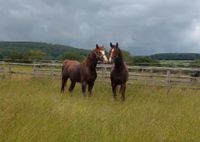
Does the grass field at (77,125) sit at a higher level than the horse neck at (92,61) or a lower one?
lower

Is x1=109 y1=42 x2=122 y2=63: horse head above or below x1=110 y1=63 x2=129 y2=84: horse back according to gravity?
above

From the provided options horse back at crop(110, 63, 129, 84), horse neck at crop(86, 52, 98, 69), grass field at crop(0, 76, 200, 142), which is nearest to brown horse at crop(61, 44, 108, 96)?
horse neck at crop(86, 52, 98, 69)

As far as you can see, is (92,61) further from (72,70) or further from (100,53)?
(72,70)

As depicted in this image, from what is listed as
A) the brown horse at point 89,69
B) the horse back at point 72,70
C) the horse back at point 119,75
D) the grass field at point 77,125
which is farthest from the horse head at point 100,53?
the grass field at point 77,125

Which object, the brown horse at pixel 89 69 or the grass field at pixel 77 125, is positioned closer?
the grass field at pixel 77 125

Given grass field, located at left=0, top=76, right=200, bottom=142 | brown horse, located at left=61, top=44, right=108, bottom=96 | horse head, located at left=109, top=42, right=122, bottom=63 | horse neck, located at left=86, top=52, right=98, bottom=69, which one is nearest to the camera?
grass field, located at left=0, top=76, right=200, bottom=142

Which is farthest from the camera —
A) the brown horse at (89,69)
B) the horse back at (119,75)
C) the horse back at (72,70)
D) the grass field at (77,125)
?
the horse back at (72,70)

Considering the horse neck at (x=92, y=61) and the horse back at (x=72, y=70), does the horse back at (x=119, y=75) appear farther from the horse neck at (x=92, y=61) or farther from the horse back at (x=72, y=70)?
the horse back at (x=72, y=70)

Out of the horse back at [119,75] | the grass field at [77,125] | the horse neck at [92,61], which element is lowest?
the grass field at [77,125]

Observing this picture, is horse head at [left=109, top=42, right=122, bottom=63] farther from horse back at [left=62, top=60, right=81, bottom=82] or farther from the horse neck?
horse back at [left=62, top=60, right=81, bottom=82]

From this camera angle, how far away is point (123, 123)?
22.0ft

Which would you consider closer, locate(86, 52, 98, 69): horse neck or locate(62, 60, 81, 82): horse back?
locate(86, 52, 98, 69): horse neck

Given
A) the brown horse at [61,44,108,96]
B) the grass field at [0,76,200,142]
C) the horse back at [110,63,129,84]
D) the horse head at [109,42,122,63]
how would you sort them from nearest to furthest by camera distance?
1. the grass field at [0,76,200,142]
2. the horse head at [109,42,122,63]
3. the brown horse at [61,44,108,96]
4. the horse back at [110,63,129,84]

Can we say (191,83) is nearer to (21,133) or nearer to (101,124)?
(101,124)
